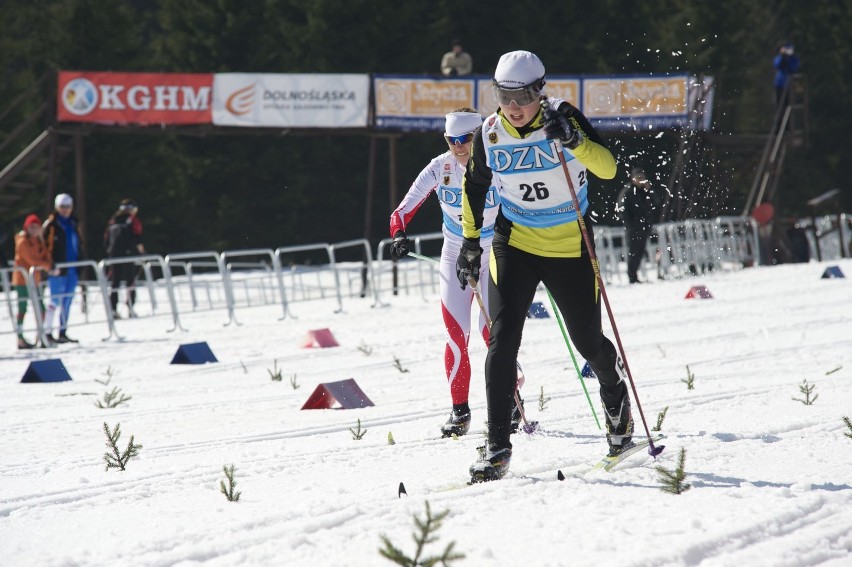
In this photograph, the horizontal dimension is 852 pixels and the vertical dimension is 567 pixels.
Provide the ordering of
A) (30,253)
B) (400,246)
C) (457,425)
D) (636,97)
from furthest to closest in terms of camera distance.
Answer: (636,97), (30,253), (400,246), (457,425)

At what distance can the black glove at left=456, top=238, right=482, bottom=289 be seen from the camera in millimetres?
5691

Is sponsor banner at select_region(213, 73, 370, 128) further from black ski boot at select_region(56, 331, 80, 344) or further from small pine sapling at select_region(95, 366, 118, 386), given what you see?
small pine sapling at select_region(95, 366, 118, 386)

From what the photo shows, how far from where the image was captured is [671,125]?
76.2 ft

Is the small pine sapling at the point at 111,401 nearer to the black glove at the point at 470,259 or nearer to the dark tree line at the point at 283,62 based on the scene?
the black glove at the point at 470,259

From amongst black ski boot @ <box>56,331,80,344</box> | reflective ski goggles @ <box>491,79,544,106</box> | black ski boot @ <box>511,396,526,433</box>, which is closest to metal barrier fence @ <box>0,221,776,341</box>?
black ski boot @ <box>56,331,80,344</box>

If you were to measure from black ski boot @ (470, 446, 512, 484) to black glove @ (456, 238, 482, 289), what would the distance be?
2.88 ft

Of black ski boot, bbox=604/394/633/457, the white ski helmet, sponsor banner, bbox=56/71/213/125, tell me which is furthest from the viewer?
sponsor banner, bbox=56/71/213/125

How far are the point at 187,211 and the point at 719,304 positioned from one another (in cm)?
2955

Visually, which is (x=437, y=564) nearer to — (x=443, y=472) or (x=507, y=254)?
(x=443, y=472)

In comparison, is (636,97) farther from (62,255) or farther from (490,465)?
(490,465)

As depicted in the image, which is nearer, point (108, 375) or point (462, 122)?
point (462, 122)

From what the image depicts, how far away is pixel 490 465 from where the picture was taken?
516 centimetres

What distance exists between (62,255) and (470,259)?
33.0 feet

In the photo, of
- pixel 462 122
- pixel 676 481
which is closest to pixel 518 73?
pixel 462 122
